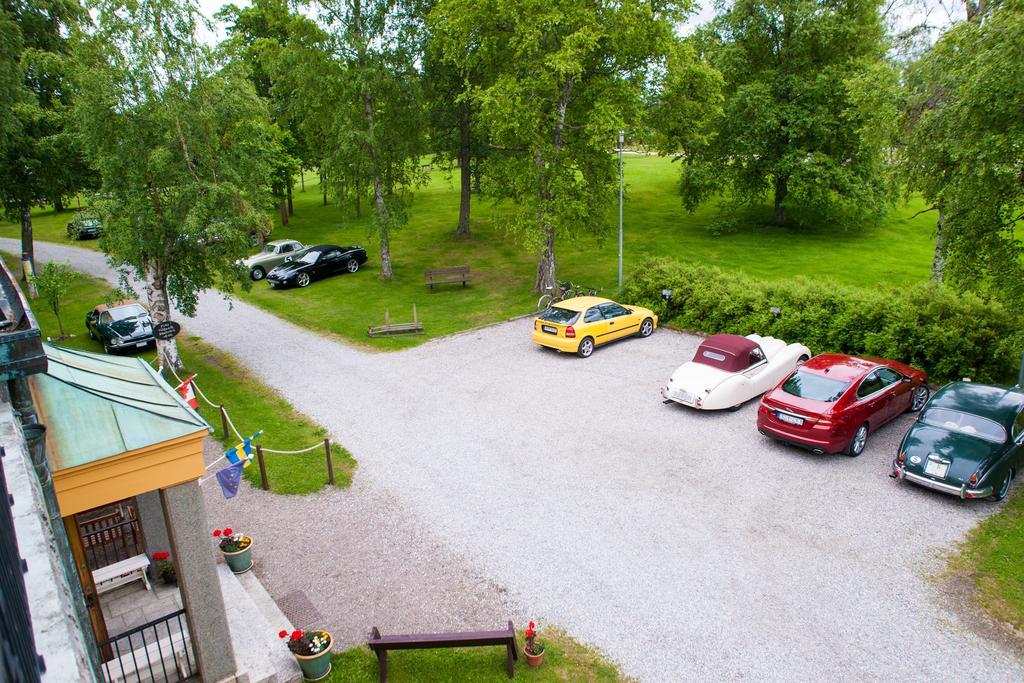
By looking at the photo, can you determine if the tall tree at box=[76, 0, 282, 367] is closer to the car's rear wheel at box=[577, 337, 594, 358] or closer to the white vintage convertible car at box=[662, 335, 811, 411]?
the car's rear wheel at box=[577, 337, 594, 358]

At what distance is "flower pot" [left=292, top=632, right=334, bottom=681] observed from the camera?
816cm

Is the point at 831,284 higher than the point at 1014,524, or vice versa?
the point at 831,284

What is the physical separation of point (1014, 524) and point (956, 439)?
1547 mm

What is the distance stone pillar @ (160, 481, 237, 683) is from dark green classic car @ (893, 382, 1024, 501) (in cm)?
1113

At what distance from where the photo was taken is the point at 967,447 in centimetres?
1143

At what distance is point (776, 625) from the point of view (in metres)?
8.95

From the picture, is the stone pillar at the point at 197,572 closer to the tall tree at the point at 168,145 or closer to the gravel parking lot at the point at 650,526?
the gravel parking lot at the point at 650,526

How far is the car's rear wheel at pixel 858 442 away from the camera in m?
13.1

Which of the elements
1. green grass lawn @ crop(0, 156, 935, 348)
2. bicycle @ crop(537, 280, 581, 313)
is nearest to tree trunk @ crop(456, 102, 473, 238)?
green grass lawn @ crop(0, 156, 935, 348)

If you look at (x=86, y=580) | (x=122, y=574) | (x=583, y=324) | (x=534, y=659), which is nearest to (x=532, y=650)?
(x=534, y=659)

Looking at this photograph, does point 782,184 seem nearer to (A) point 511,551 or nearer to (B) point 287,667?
(A) point 511,551

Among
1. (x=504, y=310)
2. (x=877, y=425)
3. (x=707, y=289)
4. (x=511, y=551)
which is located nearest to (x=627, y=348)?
(x=707, y=289)

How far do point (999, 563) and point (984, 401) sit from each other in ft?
11.2

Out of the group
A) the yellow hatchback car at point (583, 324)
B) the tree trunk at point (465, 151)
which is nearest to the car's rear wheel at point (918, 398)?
the yellow hatchback car at point (583, 324)
